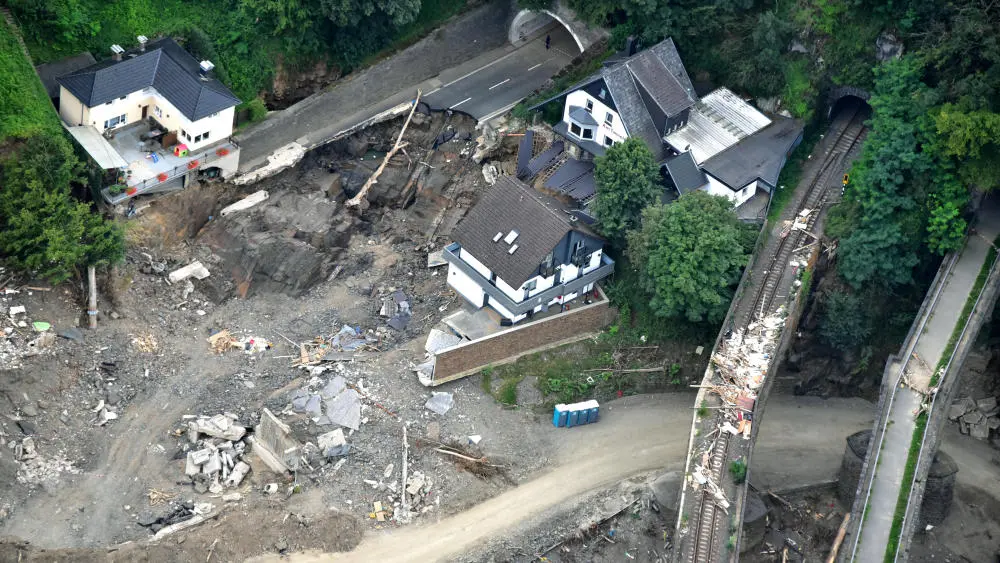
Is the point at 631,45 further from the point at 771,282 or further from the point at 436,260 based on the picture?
the point at 771,282

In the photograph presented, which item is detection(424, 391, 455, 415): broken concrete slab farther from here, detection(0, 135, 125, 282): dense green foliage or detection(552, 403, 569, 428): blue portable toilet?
detection(0, 135, 125, 282): dense green foliage

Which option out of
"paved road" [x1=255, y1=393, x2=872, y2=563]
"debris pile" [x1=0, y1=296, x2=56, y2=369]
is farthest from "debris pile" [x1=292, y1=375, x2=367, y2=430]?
"debris pile" [x1=0, y1=296, x2=56, y2=369]

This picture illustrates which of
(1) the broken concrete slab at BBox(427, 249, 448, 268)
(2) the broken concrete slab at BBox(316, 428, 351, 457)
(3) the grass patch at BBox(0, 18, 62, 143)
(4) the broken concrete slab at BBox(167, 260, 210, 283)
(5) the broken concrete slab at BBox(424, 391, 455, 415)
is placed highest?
(3) the grass patch at BBox(0, 18, 62, 143)

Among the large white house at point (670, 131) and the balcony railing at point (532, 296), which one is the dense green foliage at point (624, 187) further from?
the balcony railing at point (532, 296)

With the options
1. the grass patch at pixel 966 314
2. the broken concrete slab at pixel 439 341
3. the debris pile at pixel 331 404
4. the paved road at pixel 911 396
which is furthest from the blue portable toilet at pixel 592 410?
the grass patch at pixel 966 314

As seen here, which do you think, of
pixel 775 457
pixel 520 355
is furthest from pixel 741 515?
pixel 520 355

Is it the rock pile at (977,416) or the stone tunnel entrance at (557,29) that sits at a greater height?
the stone tunnel entrance at (557,29)
